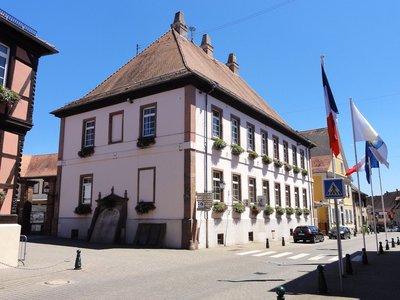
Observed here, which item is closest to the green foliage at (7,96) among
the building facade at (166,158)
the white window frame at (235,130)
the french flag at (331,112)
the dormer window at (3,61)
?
the dormer window at (3,61)

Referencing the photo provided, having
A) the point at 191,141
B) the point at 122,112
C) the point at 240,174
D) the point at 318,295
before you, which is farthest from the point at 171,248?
the point at 318,295

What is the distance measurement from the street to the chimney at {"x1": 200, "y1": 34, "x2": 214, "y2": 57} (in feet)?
74.3

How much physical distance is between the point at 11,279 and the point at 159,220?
12408mm

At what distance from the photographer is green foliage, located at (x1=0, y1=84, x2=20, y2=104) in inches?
532

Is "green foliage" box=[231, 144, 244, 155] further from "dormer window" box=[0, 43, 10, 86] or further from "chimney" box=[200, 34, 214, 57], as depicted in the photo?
"dormer window" box=[0, 43, 10, 86]

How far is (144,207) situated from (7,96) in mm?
11643

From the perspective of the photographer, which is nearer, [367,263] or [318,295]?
[318,295]

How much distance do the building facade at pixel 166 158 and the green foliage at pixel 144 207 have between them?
63 millimetres

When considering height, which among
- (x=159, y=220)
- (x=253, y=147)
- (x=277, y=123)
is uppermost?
(x=277, y=123)

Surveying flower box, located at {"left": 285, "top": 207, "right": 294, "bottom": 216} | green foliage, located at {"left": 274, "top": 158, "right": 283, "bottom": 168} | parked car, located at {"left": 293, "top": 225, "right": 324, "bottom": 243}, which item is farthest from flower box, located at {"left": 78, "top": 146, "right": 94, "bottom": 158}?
flower box, located at {"left": 285, "top": 207, "right": 294, "bottom": 216}

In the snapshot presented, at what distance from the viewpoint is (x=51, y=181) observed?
3108 centimetres

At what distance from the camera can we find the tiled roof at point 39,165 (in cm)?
3924

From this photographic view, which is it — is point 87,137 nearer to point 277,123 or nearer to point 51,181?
point 51,181

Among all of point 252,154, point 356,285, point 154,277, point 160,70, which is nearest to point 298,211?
point 252,154
